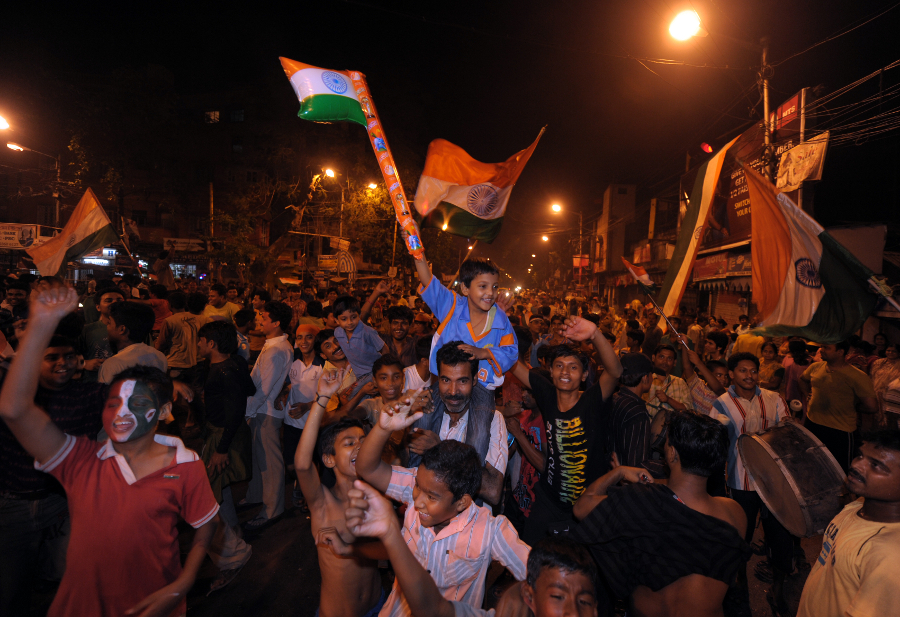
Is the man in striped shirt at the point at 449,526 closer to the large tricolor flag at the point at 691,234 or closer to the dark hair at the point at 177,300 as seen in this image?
the large tricolor flag at the point at 691,234

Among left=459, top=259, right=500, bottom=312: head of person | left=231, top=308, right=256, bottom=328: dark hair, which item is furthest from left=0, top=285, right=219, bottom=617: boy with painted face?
left=231, top=308, right=256, bottom=328: dark hair

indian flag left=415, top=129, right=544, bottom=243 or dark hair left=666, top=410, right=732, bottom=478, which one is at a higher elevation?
indian flag left=415, top=129, right=544, bottom=243

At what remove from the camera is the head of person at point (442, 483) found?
2.13 metres

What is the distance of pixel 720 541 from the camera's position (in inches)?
86.8

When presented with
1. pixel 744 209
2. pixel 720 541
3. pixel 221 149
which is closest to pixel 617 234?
pixel 744 209

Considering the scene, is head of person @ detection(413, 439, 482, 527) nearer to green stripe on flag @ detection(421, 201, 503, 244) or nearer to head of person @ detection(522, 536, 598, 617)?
head of person @ detection(522, 536, 598, 617)

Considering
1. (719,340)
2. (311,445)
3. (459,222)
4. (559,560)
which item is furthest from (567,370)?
(719,340)

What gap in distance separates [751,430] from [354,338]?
170 inches

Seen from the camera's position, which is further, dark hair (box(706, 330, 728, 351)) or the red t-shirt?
dark hair (box(706, 330, 728, 351))

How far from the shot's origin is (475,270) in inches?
147

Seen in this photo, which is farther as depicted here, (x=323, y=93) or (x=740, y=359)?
(x=323, y=93)

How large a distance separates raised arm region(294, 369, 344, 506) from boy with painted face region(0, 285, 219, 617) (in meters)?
0.57

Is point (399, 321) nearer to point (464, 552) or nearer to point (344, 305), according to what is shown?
point (344, 305)

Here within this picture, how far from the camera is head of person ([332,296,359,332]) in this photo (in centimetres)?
546
